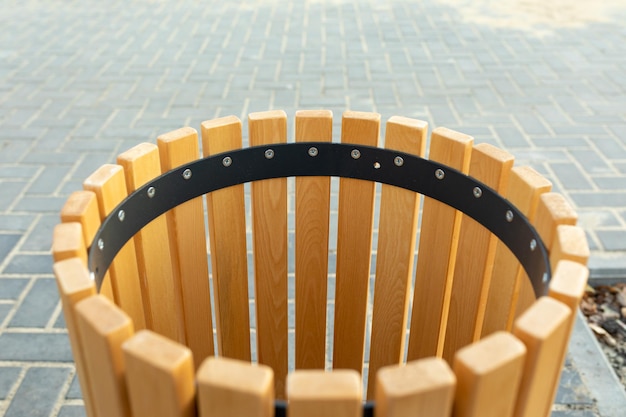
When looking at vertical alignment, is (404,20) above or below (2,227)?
above

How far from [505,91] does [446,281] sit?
3.53 metres

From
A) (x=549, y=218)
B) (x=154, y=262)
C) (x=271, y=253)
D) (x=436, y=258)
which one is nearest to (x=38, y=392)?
(x=154, y=262)

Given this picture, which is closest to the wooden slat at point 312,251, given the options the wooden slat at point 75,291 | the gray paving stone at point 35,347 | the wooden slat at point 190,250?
the wooden slat at point 190,250

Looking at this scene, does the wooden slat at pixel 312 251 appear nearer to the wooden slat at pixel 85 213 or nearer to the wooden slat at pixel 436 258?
the wooden slat at pixel 436 258

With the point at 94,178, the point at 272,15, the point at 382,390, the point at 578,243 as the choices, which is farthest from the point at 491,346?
the point at 272,15

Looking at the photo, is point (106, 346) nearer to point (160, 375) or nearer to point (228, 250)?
point (160, 375)

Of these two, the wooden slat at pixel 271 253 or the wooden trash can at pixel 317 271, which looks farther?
the wooden slat at pixel 271 253

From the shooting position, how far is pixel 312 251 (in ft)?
5.91

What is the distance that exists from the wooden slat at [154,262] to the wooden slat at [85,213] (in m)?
0.13

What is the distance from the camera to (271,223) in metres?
1.76

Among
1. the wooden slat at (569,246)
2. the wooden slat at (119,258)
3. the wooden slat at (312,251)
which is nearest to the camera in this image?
the wooden slat at (569,246)

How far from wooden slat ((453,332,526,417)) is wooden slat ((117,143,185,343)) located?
0.84 metres

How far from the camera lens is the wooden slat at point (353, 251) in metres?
1.68

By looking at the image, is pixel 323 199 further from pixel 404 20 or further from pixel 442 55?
pixel 404 20
